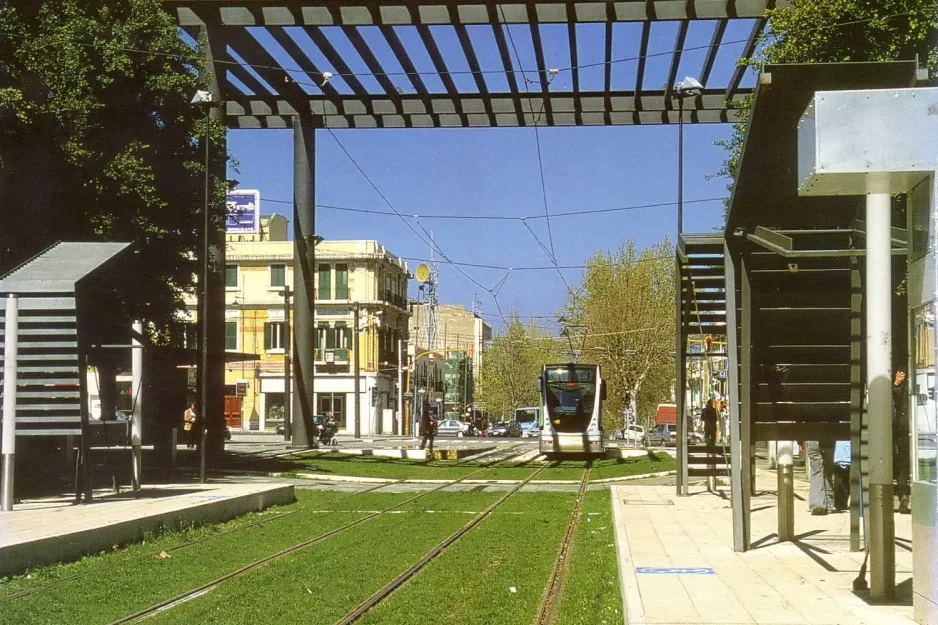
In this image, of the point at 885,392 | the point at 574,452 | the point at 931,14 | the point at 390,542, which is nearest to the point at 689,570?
the point at 885,392

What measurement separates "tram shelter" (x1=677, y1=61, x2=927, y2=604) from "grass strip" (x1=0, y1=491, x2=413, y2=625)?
5.29 metres

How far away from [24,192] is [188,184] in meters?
4.88

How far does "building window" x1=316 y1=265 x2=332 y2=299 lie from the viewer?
258ft

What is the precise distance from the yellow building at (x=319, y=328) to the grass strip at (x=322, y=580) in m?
63.0

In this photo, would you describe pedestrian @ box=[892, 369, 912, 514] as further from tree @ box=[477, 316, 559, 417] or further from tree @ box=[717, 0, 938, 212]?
tree @ box=[477, 316, 559, 417]

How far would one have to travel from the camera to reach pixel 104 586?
31.9ft

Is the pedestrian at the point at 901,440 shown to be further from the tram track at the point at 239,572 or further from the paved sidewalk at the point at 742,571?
the tram track at the point at 239,572

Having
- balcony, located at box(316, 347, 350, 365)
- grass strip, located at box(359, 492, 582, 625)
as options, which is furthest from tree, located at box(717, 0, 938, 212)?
balcony, located at box(316, 347, 350, 365)

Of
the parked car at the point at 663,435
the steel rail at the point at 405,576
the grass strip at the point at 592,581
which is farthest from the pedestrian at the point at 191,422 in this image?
the parked car at the point at 663,435

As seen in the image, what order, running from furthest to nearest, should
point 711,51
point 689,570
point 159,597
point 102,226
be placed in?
point 711,51, point 102,226, point 689,570, point 159,597

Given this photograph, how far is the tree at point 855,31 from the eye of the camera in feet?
48.6

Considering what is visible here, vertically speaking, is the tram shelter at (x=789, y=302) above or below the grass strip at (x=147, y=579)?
above

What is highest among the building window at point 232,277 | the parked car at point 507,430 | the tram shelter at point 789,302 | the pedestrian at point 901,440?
the building window at point 232,277

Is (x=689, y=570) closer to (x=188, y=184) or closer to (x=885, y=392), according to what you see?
(x=885, y=392)
